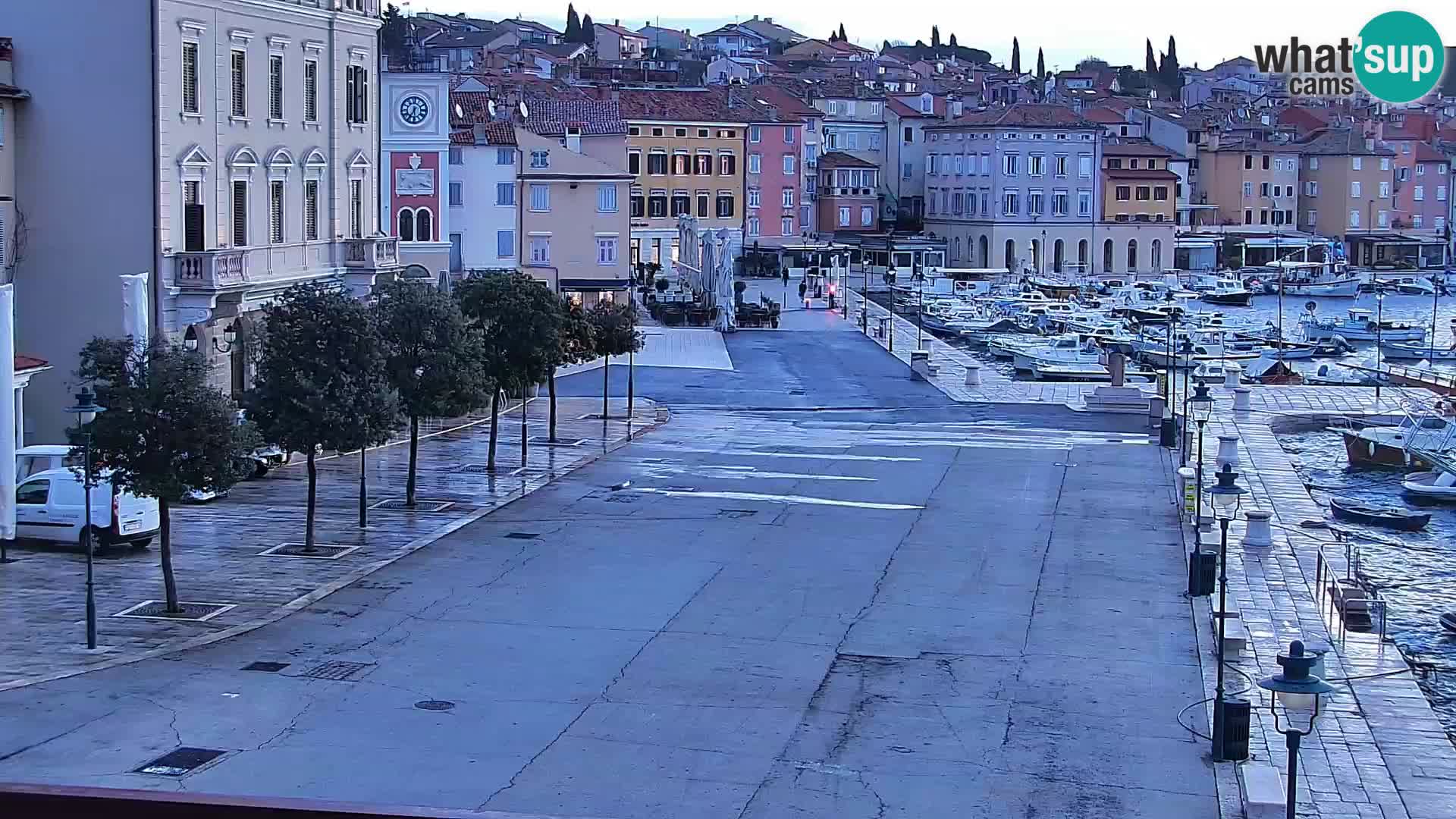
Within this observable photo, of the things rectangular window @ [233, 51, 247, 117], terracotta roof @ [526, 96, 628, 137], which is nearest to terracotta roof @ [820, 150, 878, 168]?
terracotta roof @ [526, 96, 628, 137]

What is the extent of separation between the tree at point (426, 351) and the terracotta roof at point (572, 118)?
168ft

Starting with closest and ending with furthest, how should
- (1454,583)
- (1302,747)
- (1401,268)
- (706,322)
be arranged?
(1302,747)
(1454,583)
(706,322)
(1401,268)

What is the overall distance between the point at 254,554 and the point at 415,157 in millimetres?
29721

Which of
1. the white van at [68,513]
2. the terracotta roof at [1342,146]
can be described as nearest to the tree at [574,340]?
the white van at [68,513]

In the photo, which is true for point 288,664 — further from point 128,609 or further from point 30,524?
point 30,524

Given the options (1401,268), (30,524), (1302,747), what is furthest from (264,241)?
(1401,268)

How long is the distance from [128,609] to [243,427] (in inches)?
103

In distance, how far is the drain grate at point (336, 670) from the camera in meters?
19.2

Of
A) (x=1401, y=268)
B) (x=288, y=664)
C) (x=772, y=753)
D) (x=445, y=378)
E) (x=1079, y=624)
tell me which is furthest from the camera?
(x=1401, y=268)

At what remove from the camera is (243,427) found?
21.5 m

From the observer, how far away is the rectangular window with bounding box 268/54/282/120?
37094 mm

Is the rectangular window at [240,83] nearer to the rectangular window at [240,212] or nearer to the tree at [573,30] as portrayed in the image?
the rectangular window at [240,212]

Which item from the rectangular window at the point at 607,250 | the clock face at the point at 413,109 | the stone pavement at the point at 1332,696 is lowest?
the stone pavement at the point at 1332,696

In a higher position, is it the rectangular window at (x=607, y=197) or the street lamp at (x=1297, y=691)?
the rectangular window at (x=607, y=197)
